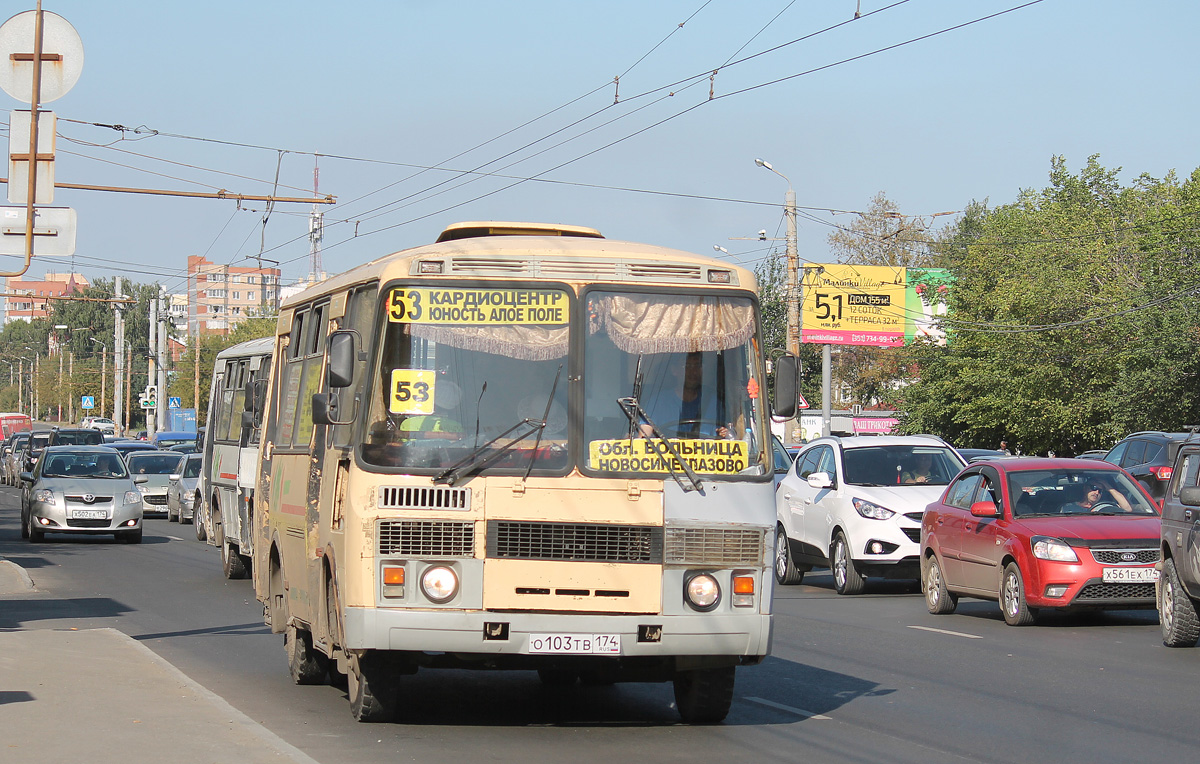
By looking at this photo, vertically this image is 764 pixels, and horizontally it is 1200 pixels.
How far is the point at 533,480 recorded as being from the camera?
7.87 metres

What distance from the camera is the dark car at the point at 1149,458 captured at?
2166 centimetres

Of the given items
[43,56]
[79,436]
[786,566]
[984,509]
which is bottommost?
[786,566]

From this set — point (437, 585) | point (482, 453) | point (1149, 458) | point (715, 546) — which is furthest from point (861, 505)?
point (437, 585)

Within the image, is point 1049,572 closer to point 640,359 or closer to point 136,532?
point 640,359

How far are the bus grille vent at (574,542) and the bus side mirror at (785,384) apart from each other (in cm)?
114

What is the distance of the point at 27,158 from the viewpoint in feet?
35.1

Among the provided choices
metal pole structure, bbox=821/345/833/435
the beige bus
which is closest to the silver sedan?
metal pole structure, bbox=821/345/833/435

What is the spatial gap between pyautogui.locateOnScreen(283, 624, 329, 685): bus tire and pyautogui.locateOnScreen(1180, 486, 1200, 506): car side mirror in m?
6.69

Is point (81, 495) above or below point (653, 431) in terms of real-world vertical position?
below

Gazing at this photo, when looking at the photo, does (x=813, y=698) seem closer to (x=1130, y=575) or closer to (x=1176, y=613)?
(x=1176, y=613)

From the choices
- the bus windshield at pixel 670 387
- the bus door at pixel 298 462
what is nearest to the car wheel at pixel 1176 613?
the bus windshield at pixel 670 387

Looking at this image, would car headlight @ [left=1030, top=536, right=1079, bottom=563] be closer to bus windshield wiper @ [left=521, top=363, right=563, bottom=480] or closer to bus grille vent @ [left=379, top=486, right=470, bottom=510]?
bus windshield wiper @ [left=521, top=363, right=563, bottom=480]

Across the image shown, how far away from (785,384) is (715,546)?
1.15 meters

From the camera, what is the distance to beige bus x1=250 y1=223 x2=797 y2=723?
25.6 feet
